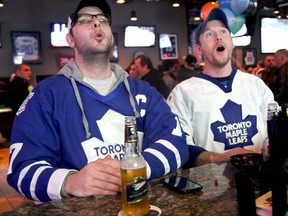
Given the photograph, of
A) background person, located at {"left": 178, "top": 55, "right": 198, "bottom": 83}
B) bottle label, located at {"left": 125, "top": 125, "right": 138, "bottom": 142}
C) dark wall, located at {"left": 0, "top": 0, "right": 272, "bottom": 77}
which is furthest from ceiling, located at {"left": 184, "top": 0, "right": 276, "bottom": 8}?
bottle label, located at {"left": 125, "top": 125, "right": 138, "bottom": 142}

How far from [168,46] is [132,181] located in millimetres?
8860

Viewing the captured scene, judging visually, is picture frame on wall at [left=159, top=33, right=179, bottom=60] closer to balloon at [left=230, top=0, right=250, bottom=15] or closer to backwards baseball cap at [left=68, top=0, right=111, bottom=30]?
balloon at [left=230, top=0, right=250, bottom=15]

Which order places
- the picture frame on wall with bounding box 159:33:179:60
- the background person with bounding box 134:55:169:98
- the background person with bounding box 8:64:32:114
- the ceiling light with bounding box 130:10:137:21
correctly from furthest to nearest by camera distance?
the picture frame on wall with bounding box 159:33:179:60, the ceiling light with bounding box 130:10:137:21, the background person with bounding box 8:64:32:114, the background person with bounding box 134:55:169:98

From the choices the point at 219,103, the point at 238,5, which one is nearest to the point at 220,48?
the point at 219,103

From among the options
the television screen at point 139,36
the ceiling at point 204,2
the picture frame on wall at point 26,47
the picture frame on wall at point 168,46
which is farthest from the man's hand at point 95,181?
the picture frame on wall at point 168,46

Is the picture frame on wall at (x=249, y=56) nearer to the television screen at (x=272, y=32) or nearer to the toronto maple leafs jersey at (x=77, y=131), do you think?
the television screen at (x=272, y=32)

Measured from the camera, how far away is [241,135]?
1957 mm

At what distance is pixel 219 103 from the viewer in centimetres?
200

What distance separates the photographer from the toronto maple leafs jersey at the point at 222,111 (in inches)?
77.1

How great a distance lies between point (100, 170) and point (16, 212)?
305 millimetres

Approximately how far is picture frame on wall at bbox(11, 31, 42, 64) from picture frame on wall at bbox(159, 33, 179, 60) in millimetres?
3339

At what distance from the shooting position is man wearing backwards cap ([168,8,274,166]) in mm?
1955

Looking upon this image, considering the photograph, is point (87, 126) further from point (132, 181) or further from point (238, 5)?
point (238, 5)

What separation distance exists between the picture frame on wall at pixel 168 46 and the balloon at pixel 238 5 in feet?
15.8
